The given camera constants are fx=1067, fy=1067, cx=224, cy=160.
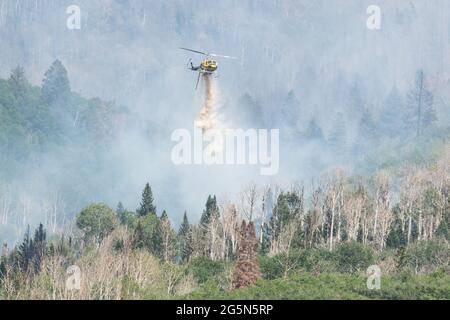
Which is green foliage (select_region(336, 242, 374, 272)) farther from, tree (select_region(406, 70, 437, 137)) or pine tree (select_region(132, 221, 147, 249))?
tree (select_region(406, 70, 437, 137))

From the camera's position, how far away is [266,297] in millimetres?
80125

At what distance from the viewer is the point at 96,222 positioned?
12388cm

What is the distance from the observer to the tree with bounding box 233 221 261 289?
86.9m

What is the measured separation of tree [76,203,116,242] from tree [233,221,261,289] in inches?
1389

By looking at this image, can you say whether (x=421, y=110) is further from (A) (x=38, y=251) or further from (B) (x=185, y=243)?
(A) (x=38, y=251)

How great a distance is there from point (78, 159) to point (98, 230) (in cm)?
7512

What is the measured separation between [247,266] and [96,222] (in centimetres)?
4008

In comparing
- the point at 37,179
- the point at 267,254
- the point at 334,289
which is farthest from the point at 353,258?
the point at 37,179

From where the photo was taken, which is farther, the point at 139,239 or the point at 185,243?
the point at 185,243

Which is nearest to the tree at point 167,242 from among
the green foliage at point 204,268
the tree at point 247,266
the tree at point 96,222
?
the green foliage at point 204,268

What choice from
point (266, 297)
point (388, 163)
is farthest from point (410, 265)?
point (388, 163)

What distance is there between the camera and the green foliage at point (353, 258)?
97875mm

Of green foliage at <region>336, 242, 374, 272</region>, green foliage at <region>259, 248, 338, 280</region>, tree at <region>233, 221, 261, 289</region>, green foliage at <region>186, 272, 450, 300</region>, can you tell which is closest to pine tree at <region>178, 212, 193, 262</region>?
green foliage at <region>259, 248, 338, 280</region>
